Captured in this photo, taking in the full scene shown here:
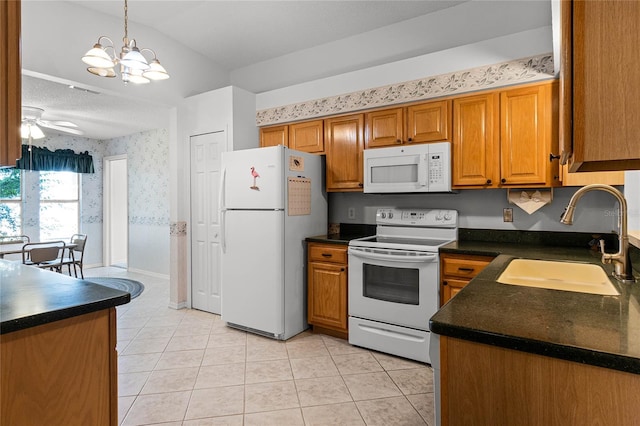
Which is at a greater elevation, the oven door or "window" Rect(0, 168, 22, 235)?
"window" Rect(0, 168, 22, 235)

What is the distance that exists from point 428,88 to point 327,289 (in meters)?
1.94

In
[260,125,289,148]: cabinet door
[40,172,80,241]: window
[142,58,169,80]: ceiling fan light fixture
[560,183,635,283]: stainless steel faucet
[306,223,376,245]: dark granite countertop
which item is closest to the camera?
[560,183,635,283]: stainless steel faucet

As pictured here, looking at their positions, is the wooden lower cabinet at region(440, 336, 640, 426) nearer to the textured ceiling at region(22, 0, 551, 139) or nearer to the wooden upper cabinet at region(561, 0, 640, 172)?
the wooden upper cabinet at region(561, 0, 640, 172)

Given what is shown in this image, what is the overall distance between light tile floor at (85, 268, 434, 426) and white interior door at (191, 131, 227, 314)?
55cm

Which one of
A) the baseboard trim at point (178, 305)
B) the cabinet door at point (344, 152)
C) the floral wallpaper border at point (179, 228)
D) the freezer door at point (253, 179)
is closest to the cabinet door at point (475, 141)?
the cabinet door at point (344, 152)

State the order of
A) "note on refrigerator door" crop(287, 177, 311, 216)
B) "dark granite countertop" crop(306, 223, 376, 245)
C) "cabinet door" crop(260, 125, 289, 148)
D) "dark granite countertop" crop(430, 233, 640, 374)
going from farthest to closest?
1. "cabinet door" crop(260, 125, 289, 148)
2. "dark granite countertop" crop(306, 223, 376, 245)
3. "note on refrigerator door" crop(287, 177, 311, 216)
4. "dark granite countertop" crop(430, 233, 640, 374)

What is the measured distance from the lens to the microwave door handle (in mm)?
2744

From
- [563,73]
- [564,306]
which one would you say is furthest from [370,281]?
[563,73]

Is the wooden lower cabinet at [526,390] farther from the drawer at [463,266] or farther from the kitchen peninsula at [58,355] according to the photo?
the drawer at [463,266]

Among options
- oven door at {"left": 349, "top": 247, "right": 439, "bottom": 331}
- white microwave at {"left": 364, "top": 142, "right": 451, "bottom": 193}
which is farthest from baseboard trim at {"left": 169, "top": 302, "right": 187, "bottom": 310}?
white microwave at {"left": 364, "top": 142, "right": 451, "bottom": 193}

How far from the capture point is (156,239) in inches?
232

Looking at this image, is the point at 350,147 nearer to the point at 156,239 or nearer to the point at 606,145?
the point at 606,145

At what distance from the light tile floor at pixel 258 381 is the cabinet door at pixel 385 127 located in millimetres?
1806

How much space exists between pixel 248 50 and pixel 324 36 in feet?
2.96
